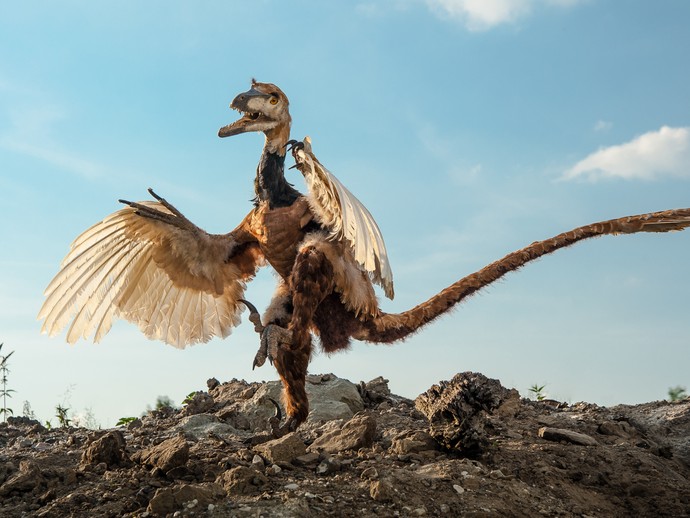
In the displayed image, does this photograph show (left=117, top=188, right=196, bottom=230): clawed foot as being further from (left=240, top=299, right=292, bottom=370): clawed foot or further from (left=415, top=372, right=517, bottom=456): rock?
(left=415, top=372, right=517, bottom=456): rock

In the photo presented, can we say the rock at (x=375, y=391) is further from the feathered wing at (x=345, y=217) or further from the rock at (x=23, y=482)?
the rock at (x=23, y=482)

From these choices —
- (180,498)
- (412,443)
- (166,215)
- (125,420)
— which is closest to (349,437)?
(412,443)

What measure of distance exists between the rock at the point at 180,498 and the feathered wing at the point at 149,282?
2283 mm

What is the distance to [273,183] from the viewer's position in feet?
19.1

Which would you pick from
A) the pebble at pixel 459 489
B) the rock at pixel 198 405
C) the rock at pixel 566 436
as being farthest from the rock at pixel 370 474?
the rock at pixel 198 405

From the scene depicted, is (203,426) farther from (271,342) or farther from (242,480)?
(242,480)

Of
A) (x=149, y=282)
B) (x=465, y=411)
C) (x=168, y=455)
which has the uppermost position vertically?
(x=149, y=282)

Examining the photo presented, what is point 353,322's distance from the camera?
5.96 meters

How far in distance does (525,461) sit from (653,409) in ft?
8.30

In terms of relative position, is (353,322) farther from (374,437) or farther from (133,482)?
(133,482)

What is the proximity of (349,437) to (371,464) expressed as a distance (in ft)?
1.43

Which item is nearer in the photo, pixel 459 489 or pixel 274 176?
pixel 459 489

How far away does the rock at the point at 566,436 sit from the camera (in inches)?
236

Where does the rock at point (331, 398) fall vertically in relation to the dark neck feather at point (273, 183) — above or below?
below
